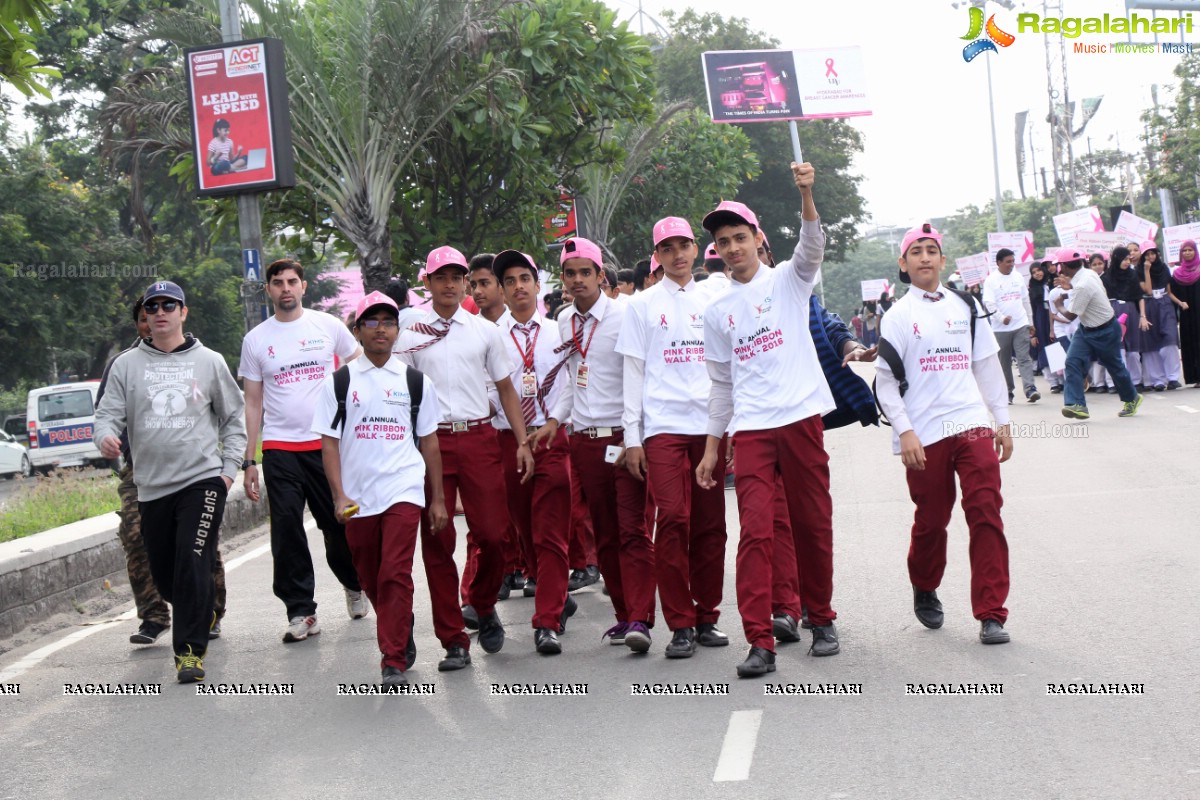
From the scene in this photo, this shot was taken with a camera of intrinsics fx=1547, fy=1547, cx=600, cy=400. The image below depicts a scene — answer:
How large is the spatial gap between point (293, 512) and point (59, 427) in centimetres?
2744

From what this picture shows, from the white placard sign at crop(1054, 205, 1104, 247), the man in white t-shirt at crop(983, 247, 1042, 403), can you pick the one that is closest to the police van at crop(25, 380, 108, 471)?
the white placard sign at crop(1054, 205, 1104, 247)

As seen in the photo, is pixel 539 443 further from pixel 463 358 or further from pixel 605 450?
pixel 463 358

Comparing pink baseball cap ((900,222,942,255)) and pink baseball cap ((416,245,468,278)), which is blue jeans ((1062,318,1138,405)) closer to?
pink baseball cap ((900,222,942,255))

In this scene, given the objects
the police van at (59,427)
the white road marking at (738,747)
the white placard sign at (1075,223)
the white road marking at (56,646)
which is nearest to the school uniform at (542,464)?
the white road marking at (738,747)

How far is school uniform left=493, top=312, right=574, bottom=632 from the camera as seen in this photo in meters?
7.70

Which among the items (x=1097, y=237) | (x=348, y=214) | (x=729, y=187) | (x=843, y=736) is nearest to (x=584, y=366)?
(x=843, y=736)

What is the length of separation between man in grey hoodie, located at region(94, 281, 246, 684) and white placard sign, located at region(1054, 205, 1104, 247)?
2193cm

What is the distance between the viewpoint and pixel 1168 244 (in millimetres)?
25625

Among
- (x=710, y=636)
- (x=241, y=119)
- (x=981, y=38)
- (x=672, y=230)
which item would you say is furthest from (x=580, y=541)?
(x=981, y=38)

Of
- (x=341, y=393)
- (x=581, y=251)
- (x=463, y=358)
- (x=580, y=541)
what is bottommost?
(x=580, y=541)

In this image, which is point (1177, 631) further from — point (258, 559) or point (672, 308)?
point (258, 559)

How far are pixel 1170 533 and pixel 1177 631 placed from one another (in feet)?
9.58

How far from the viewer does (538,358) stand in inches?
332

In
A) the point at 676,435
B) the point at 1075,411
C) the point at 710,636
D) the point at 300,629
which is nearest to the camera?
the point at 676,435
